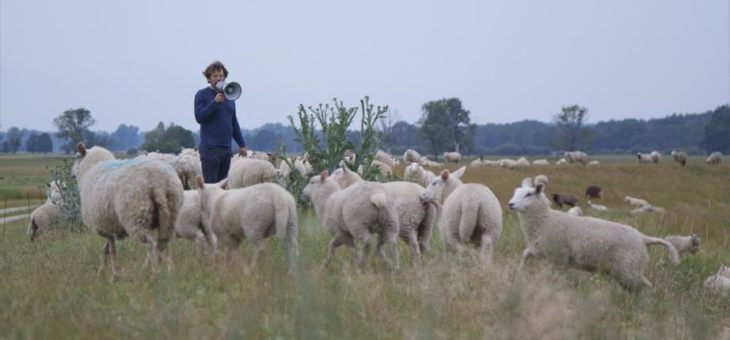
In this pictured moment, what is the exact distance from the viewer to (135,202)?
8422 millimetres

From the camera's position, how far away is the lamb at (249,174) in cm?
1611

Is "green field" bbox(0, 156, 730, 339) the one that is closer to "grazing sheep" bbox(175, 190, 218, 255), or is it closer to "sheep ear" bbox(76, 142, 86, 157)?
"grazing sheep" bbox(175, 190, 218, 255)

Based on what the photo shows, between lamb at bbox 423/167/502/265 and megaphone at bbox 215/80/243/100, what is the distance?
3.38 meters

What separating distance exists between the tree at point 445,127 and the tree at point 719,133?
32.0 metres

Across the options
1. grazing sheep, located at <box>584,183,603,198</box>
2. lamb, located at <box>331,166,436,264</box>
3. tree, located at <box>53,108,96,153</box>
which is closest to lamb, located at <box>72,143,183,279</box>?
lamb, located at <box>331,166,436,264</box>

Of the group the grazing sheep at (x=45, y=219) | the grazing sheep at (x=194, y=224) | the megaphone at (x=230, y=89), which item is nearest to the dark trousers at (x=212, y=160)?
the megaphone at (x=230, y=89)

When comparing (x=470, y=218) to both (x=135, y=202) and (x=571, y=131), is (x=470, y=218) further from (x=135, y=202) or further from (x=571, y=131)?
(x=571, y=131)

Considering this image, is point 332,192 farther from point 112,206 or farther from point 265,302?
point 265,302

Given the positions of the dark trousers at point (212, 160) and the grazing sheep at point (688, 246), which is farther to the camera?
the grazing sheep at point (688, 246)

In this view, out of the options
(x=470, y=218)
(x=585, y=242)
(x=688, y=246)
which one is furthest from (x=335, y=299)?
(x=688, y=246)

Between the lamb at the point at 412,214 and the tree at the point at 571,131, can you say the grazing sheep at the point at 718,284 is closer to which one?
the lamb at the point at 412,214

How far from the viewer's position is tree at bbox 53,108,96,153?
95338 mm

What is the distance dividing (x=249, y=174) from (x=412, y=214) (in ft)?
22.3

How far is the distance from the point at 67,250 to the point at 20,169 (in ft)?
204
